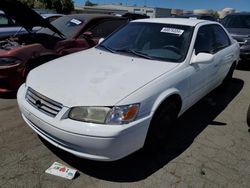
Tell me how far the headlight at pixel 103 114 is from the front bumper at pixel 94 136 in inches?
1.8

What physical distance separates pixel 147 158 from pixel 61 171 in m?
0.99

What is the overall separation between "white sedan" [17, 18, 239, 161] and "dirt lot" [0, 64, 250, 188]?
11.8 inches

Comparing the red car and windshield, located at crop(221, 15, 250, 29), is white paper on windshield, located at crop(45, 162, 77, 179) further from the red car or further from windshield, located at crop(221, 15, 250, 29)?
windshield, located at crop(221, 15, 250, 29)

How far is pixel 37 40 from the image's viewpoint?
18.2 feet

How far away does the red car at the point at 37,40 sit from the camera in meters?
4.77

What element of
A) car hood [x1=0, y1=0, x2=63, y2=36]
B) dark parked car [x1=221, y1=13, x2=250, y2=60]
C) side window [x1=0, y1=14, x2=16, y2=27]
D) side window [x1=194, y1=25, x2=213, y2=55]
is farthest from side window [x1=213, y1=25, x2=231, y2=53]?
side window [x1=0, y1=14, x2=16, y2=27]

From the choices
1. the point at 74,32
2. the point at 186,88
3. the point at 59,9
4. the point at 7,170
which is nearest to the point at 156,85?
the point at 186,88

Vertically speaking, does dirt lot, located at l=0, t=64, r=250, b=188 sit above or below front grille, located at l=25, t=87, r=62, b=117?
below

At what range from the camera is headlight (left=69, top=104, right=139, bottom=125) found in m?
2.61

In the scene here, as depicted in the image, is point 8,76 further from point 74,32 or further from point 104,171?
point 104,171

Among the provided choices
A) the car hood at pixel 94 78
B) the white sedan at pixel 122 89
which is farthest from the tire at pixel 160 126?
the car hood at pixel 94 78

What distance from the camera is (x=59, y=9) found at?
104 ft

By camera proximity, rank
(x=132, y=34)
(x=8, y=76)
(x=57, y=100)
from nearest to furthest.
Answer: (x=57, y=100) < (x=132, y=34) < (x=8, y=76)

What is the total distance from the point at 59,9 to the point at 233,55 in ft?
96.0
